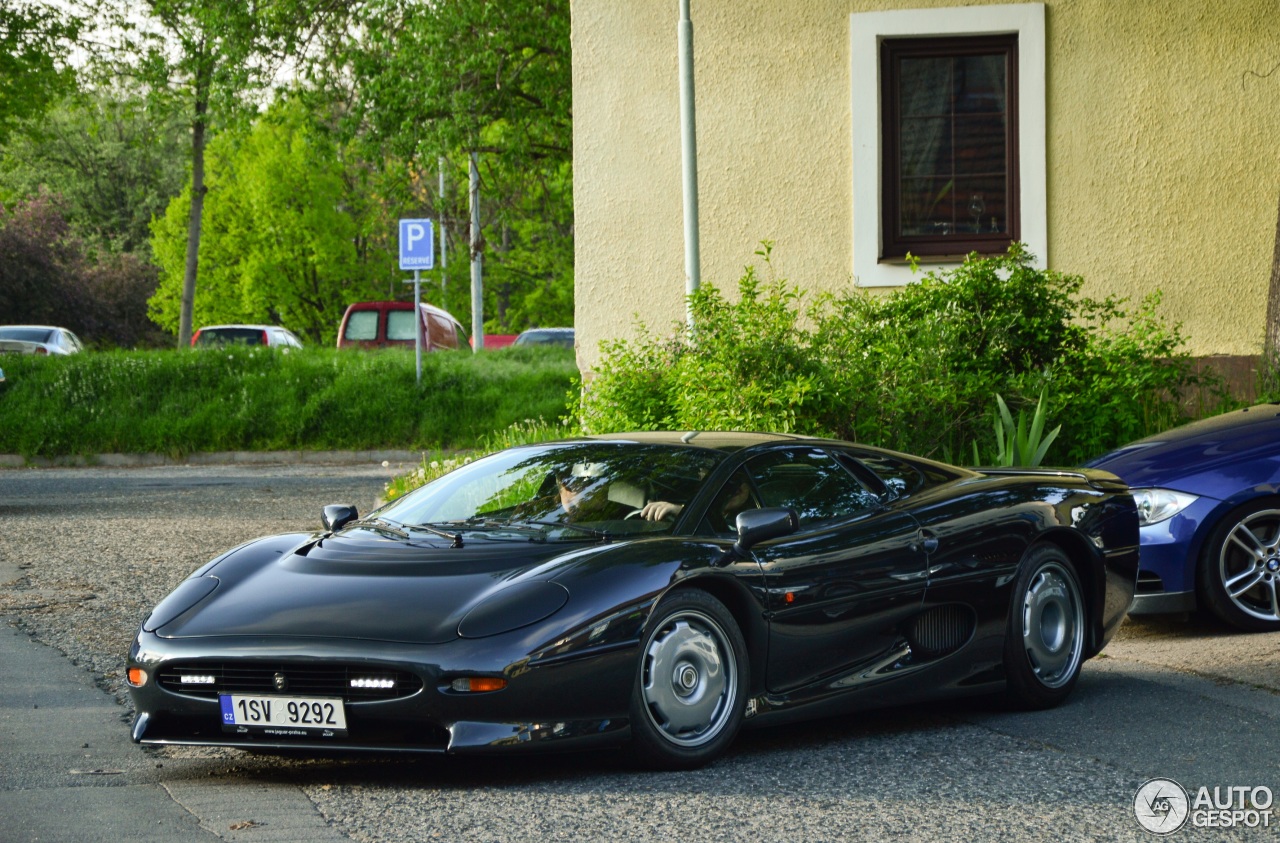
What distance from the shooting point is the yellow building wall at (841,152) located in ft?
44.0

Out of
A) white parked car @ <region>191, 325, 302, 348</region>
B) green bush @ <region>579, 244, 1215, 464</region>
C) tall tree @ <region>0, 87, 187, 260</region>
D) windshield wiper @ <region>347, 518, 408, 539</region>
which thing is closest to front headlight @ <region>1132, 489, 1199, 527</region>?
green bush @ <region>579, 244, 1215, 464</region>

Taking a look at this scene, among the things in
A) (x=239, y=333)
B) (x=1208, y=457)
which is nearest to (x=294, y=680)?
(x=1208, y=457)

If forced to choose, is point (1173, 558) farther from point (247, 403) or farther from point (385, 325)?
point (385, 325)

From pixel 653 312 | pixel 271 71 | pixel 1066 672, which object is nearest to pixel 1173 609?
pixel 1066 672

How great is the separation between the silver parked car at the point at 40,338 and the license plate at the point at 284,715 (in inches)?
1044

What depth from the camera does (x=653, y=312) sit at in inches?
Result: 550

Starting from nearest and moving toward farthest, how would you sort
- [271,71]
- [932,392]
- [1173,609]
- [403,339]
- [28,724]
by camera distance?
[28,724] → [1173,609] → [932,392] → [271,71] → [403,339]

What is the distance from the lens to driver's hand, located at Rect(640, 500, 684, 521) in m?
5.75

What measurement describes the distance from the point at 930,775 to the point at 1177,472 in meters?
3.58

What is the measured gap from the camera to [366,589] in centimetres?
529

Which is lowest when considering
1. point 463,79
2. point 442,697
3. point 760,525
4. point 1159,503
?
point 442,697

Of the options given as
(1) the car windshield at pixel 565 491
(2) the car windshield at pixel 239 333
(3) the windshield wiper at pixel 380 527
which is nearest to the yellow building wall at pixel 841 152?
(1) the car windshield at pixel 565 491

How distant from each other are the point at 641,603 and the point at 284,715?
118 centimetres

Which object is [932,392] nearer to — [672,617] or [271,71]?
[672,617]
